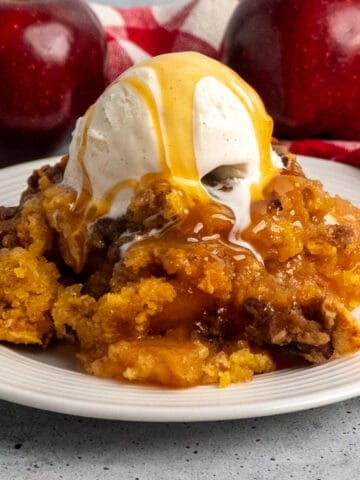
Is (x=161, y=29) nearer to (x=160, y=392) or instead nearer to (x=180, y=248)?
(x=180, y=248)

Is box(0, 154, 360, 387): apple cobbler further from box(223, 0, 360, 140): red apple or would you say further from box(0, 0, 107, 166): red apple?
box(223, 0, 360, 140): red apple

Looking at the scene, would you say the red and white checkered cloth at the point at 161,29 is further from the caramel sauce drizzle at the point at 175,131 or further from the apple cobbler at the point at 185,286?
the apple cobbler at the point at 185,286

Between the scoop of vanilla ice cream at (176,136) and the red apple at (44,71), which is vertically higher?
the scoop of vanilla ice cream at (176,136)

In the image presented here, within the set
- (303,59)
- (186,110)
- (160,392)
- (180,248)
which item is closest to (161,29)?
(303,59)

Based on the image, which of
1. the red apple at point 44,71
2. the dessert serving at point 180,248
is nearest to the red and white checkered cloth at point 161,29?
the red apple at point 44,71

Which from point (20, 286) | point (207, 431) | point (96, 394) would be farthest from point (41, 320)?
point (207, 431)

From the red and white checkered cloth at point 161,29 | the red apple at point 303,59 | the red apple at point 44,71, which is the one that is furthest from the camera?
the red and white checkered cloth at point 161,29
